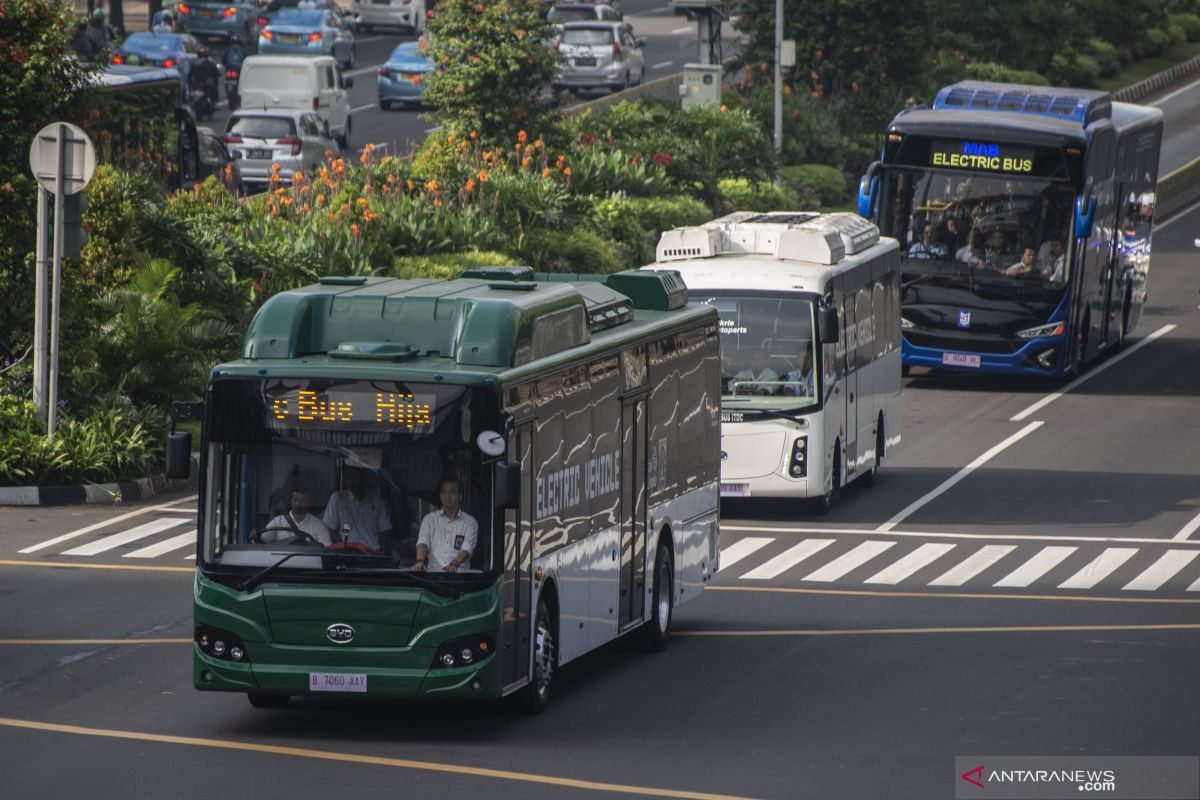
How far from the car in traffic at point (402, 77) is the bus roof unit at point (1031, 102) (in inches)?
1142

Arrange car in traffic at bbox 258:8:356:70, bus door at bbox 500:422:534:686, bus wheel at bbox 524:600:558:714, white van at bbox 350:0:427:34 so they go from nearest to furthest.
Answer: bus door at bbox 500:422:534:686 < bus wheel at bbox 524:600:558:714 < car in traffic at bbox 258:8:356:70 < white van at bbox 350:0:427:34

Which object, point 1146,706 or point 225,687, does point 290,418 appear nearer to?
point 225,687

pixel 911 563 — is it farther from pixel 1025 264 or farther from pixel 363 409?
pixel 1025 264

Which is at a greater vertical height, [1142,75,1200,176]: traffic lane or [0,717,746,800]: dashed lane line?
[1142,75,1200,176]: traffic lane

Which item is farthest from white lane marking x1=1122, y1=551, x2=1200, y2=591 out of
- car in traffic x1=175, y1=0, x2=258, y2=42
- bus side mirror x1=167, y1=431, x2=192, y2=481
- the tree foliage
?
car in traffic x1=175, y1=0, x2=258, y2=42

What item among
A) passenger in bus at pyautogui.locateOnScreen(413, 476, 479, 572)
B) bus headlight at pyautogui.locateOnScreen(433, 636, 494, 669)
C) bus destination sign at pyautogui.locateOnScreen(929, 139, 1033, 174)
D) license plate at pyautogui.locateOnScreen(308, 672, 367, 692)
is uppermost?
bus destination sign at pyautogui.locateOnScreen(929, 139, 1033, 174)

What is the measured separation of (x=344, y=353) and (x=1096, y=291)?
75.8 ft

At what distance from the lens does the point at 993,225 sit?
32750 mm

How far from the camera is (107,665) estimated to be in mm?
16219

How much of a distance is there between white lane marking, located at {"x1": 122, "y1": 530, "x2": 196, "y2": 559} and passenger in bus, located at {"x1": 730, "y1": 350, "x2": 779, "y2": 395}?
5.90 meters

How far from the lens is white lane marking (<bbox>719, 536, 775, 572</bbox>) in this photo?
22.2 metres

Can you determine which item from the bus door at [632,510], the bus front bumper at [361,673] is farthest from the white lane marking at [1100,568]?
the bus front bumper at [361,673]

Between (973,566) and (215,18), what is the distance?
55364mm

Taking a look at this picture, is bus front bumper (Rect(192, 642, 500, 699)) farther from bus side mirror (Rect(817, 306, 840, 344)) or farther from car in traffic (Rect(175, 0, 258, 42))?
car in traffic (Rect(175, 0, 258, 42))
